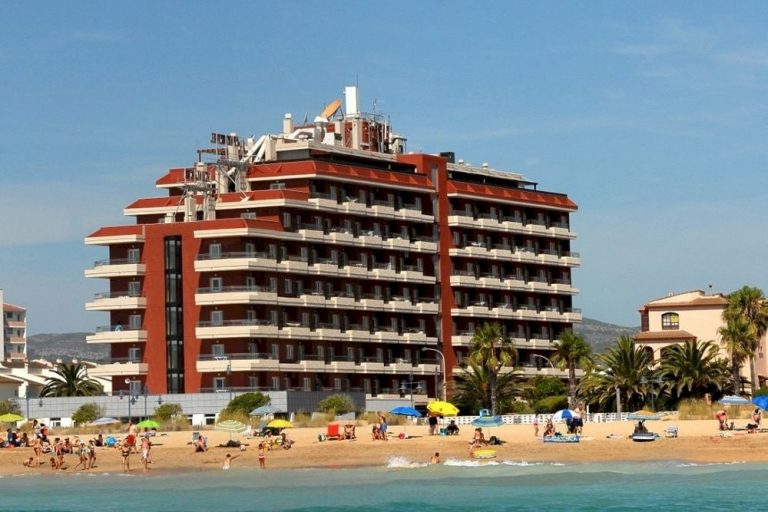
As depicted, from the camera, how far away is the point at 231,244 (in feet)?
445

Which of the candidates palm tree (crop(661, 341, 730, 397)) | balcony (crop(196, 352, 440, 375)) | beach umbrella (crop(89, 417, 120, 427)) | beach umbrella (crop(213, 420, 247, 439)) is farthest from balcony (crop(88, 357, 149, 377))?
palm tree (crop(661, 341, 730, 397))

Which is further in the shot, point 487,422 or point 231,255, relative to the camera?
point 231,255

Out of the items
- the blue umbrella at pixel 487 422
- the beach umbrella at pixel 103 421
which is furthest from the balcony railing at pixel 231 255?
the blue umbrella at pixel 487 422

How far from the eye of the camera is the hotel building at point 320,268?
135875mm

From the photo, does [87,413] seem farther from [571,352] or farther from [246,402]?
[571,352]

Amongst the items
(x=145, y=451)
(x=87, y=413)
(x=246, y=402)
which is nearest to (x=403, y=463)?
(x=145, y=451)

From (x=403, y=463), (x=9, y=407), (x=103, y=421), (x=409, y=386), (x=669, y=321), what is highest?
(x=669, y=321)

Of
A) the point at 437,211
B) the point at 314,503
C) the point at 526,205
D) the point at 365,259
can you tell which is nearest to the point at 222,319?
the point at 365,259

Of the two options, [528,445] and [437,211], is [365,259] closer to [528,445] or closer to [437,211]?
[437,211]

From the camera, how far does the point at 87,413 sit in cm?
13300

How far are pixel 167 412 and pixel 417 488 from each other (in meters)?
49.6

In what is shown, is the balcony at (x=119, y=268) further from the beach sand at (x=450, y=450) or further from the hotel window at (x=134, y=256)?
the beach sand at (x=450, y=450)

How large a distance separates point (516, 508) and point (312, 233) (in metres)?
68.9

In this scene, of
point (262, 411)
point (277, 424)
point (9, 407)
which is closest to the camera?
point (277, 424)
